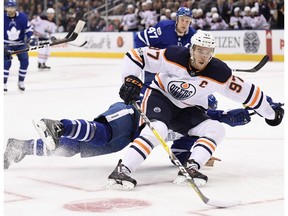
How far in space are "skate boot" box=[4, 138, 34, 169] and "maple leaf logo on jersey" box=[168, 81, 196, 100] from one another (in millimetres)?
928

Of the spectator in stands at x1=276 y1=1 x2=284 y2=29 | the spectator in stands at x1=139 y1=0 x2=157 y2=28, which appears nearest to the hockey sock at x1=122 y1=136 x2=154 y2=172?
the spectator in stands at x1=276 y1=1 x2=284 y2=29

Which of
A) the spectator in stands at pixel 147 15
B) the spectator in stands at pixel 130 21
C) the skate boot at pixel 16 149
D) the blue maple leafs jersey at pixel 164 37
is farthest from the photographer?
the spectator in stands at pixel 130 21

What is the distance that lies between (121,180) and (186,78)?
0.71 meters

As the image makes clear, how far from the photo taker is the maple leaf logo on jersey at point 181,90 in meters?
4.34

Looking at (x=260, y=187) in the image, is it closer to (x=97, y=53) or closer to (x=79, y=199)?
(x=79, y=199)

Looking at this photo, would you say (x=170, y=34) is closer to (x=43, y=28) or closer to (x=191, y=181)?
(x=191, y=181)

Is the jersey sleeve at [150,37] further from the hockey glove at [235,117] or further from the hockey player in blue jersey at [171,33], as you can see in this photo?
the hockey glove at [235,117]

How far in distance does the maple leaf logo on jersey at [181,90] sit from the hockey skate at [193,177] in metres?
0.39

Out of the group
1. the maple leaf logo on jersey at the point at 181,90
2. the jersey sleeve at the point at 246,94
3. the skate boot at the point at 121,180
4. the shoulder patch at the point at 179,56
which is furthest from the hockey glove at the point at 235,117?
the skate boot at the point at 121,180

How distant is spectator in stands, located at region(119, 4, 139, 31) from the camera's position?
17203 mm

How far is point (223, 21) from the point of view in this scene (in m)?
15.5

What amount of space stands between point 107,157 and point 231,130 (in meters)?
1.63

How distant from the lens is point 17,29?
1052 centimetres

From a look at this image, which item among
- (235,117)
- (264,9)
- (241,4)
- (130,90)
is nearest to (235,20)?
(241,4)
